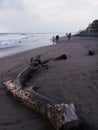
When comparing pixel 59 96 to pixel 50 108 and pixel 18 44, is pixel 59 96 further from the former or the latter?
pixel 18 44

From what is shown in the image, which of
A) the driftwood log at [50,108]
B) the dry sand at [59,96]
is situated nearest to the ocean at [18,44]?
the dry sand at [59,96]

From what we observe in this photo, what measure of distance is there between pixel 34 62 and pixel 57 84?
8.83ft

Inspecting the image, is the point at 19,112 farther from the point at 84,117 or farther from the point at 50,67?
the point at 50,67

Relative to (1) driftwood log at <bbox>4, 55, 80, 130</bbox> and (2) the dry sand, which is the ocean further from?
(1) driftwood log at <bbox>4, 55, 80, 130</bbox>

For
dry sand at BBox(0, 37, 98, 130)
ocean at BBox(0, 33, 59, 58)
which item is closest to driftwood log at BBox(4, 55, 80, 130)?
dry sand at BBox(0, 37, 98, 130)

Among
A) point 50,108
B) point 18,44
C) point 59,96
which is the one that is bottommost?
point 18,44

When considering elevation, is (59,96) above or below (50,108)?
below

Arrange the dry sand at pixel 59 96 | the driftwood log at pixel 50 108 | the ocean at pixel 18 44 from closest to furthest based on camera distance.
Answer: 1. the driftwood log at pixel 50 108
2. the dry sand at pixel 59 96
3. the ocean at pixel 18 44

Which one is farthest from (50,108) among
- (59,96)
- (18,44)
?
(18,44)

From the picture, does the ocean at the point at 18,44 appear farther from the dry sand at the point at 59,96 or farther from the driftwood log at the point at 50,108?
the driftwood log at the point at 50,108

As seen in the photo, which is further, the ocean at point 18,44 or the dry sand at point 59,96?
the ocean at point 18,44

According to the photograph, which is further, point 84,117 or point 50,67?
point 50,67

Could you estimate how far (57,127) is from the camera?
5.14 meters

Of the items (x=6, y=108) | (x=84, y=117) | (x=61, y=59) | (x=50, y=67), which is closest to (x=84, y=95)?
(x=84, y=117)
